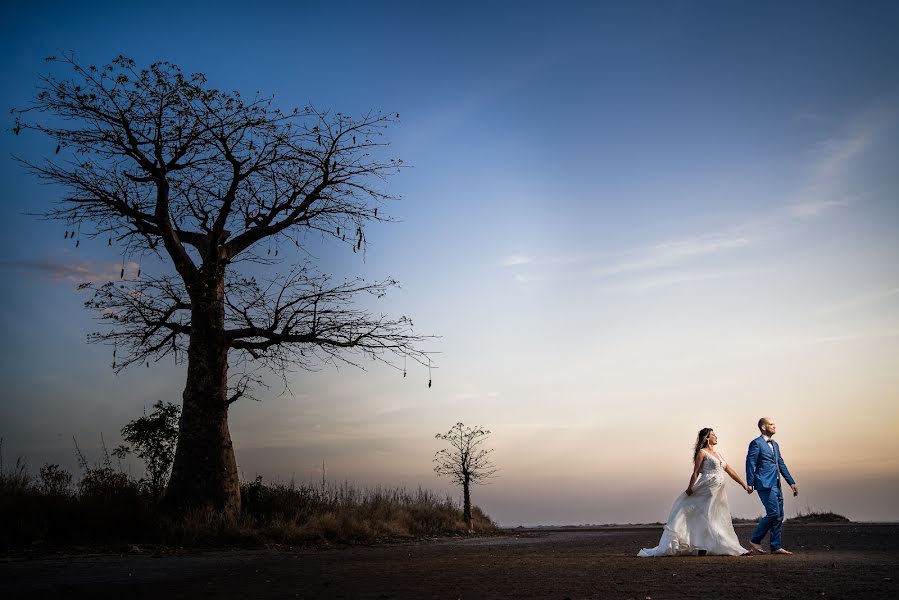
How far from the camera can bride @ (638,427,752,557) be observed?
12492 mm

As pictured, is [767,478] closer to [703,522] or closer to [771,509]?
[771,509]

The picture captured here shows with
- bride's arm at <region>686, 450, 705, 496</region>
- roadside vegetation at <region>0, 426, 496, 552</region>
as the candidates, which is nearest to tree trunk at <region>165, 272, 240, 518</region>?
roadside vegetation at <region>0, 426, 496, 552</region>

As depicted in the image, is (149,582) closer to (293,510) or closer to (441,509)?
(293,510)

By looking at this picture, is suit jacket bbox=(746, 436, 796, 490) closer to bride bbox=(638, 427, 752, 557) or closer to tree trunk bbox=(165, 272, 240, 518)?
bride bbox=(638, 427, 752, 557)

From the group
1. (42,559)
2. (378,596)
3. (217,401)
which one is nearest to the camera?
(378,596)

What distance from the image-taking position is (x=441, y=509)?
2670 centimetres

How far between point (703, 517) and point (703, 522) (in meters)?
0.09

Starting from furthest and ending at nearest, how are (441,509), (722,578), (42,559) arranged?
1. (441,509)
2. (42,559)
3. (722,578)

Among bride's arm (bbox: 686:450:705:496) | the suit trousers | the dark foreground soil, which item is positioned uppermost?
bride's arm (bbox: 686:450:705:496)

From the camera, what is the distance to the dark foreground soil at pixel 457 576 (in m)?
7.46

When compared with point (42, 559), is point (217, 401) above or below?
above

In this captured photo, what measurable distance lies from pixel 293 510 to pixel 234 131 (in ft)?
33.2

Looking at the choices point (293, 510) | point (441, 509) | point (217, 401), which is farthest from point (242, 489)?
point (441, 509)

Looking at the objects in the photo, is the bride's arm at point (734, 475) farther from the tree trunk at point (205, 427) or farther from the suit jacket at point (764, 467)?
the tree trunk at point (205, 427)
